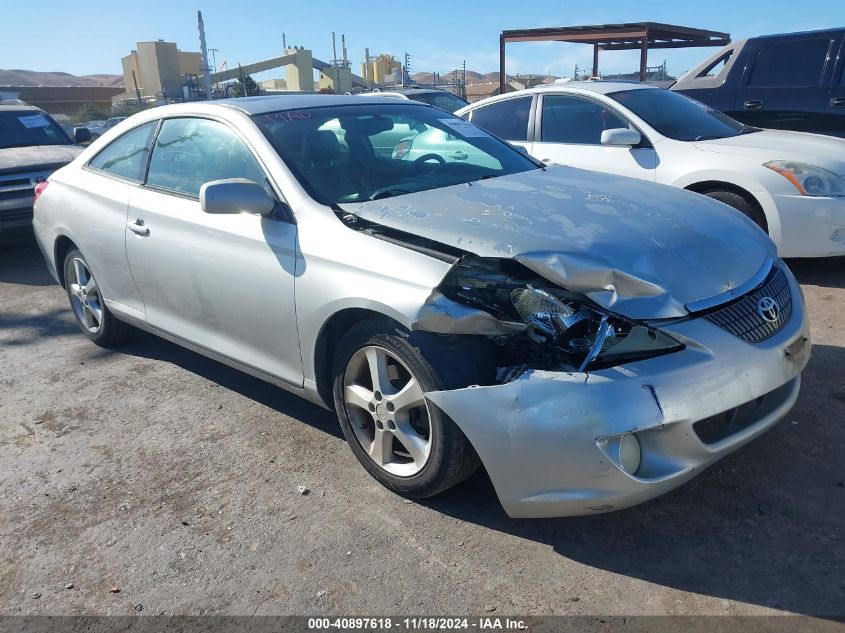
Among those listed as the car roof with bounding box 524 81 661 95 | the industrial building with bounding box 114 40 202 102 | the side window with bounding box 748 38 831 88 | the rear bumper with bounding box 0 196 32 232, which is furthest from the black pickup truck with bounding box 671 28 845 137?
the industrial building with bounding box 114 40 202 102

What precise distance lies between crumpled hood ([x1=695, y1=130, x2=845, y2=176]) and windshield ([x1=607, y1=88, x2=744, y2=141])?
0.66 feet

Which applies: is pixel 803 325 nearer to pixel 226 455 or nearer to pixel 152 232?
pixel 226 455

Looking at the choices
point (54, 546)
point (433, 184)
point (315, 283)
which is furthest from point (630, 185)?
point (54, 546)

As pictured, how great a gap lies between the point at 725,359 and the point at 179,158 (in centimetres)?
304

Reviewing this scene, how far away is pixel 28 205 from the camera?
766cm

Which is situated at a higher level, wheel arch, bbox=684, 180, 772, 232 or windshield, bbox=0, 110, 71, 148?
windshield, bbox=0, 110, 71, 148

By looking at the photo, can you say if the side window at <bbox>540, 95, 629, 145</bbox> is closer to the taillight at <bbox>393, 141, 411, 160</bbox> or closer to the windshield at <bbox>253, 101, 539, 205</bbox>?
the windshield at <bbox>253, 101, 539, 205</bbox>

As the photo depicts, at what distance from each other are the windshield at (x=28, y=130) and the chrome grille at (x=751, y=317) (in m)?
8.74

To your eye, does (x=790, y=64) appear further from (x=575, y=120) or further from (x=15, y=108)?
(x=15, y=108)

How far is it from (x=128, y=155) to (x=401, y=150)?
1.82 m

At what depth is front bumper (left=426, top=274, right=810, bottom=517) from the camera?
2.33 m

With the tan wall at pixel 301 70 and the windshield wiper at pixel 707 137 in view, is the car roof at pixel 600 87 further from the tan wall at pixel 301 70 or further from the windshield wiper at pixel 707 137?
the tan wall at pixel 301 70

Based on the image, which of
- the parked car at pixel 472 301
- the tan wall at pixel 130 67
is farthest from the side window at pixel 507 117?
the tan wall at pixel 130 67

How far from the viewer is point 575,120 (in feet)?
20.9
